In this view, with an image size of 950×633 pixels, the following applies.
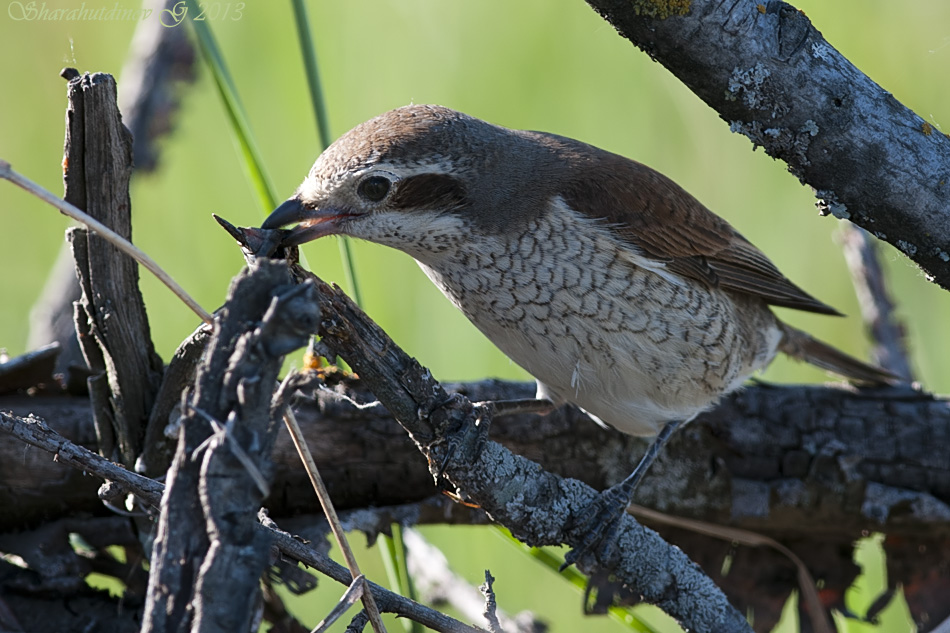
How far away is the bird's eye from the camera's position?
2242mm

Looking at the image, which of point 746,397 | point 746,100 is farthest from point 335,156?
point 746,397

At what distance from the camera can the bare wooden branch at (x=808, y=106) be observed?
183cm

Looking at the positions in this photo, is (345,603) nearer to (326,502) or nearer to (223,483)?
(326,502)

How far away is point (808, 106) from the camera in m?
1.88

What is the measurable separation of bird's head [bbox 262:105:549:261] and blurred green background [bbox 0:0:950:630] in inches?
58.9

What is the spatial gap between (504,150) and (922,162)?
43.0 inches

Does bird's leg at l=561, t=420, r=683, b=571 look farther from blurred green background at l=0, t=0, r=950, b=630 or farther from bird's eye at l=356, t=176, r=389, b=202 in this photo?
blurred green background at l=0, t=0, r=950, b=630

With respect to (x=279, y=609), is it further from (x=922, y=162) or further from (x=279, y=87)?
(x=279, y=87)

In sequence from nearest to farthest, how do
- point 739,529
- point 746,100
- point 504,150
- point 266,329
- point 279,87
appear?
point 266,329
point 746,100
point 504,150
point 739,529
point 279,87

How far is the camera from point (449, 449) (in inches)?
74.9

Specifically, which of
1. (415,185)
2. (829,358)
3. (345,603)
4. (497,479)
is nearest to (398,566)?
(497,479)

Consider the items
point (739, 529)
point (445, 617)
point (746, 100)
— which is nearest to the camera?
point (445, 617)

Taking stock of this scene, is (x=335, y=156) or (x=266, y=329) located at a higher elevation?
(x=335, y=156)

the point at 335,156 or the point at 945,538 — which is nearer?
the point at 335,156
